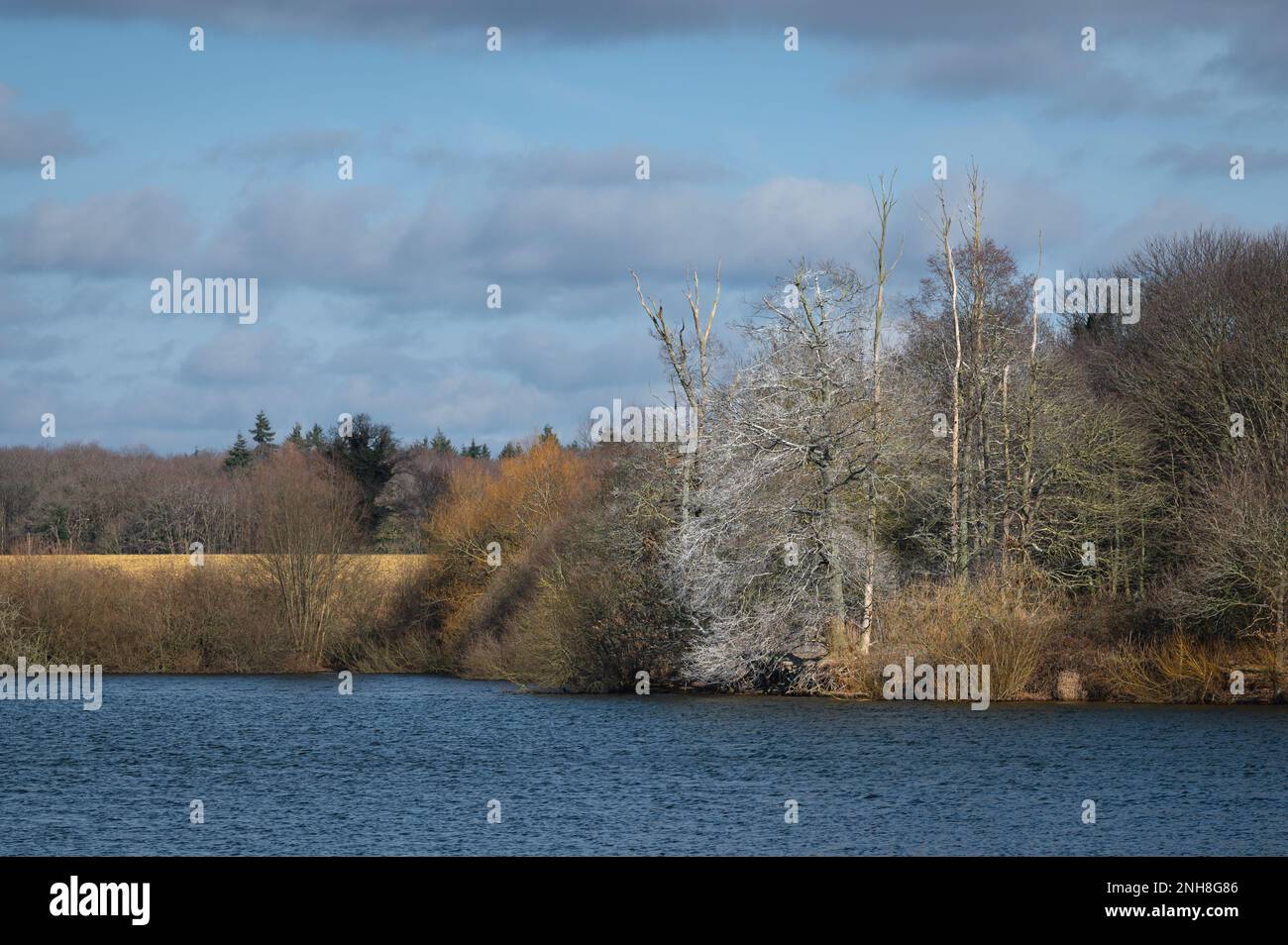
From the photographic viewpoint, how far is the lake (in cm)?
2383

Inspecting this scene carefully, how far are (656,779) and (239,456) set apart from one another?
10867 cm

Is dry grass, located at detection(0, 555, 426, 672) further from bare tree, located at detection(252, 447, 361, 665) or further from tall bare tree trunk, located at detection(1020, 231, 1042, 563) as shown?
tall bare tree trunk, located at detection(1020, 231, 1042, 563)

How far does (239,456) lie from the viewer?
132625 millimetres

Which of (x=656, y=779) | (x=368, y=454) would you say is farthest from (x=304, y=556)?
(x=656, y=779)

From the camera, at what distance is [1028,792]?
1091 inches

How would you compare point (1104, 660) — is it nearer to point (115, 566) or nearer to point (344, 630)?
point (344, 630)

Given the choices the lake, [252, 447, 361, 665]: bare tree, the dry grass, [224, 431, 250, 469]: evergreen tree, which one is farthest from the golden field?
[224, 431, 250, 469]: evergreen tree

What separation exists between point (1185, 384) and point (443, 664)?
31542 mm

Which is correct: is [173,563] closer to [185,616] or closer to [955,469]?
[185,616]

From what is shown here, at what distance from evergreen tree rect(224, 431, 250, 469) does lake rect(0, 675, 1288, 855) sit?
3463 inches

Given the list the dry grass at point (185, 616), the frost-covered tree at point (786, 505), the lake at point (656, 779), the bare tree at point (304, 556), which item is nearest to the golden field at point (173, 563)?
the dry grass at point (185, 616)
